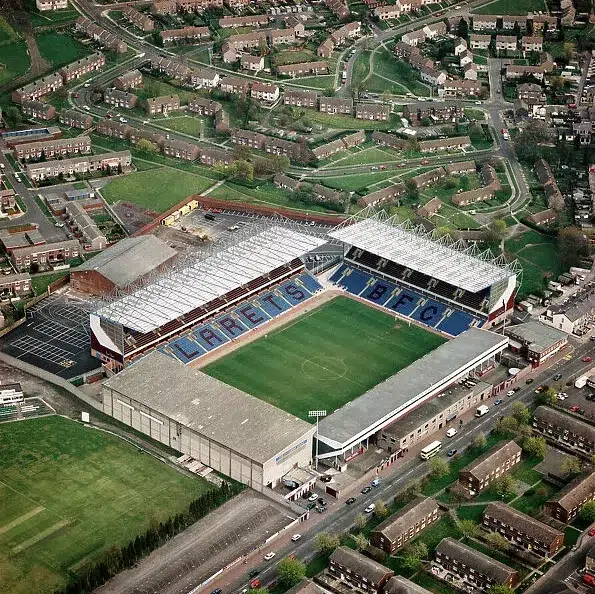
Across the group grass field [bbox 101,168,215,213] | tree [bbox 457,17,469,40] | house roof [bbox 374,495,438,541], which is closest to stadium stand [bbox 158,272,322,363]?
grass field [bbox 101,168,215,213]

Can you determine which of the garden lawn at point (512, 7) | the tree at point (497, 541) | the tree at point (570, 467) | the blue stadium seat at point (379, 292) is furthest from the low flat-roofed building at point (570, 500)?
the garden lawn at point (512, 7)

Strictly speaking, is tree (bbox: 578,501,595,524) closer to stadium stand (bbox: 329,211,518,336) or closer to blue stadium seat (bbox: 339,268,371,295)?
stadium stand (bbox: 329,211,518,336)

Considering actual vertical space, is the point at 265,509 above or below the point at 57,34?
below

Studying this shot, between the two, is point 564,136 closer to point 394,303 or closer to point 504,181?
point 504,181

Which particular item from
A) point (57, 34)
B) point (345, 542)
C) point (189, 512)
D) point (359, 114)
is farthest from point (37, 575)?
point (57, 34)

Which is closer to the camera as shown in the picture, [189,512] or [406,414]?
[189,512]

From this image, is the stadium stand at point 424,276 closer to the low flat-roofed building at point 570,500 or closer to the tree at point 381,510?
the low flat-roofed building at point 570,500

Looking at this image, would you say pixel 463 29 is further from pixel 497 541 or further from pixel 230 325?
pixel 497 541

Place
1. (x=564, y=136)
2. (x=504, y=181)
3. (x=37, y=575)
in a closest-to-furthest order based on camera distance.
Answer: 1. (x=37, y=575)
2. (x=504, y=181)
3. (x=564, y=136)
